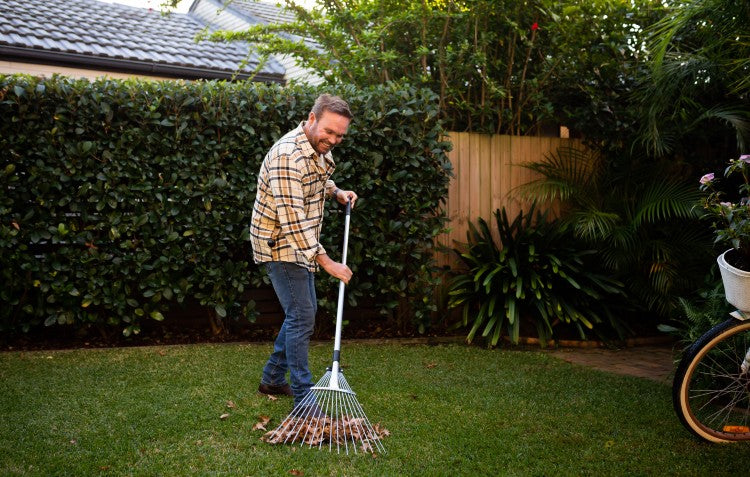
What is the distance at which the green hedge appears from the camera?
5.73 meters

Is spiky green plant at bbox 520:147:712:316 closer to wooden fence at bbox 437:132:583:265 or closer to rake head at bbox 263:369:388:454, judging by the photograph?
wooden fence at bbox 437:132:583:265

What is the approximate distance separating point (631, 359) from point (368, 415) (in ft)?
10.3

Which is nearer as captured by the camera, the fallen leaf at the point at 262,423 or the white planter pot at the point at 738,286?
the white planter pot at the point at 738,286

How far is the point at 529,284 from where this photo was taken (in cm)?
666

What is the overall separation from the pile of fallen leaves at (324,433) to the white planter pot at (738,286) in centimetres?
218

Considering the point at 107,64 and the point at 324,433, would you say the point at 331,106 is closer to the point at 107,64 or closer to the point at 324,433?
the point at 324,433

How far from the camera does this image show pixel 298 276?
168 inches

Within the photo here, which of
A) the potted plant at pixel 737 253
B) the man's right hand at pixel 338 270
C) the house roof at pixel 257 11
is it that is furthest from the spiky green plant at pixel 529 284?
the house roof at pixel 257 11

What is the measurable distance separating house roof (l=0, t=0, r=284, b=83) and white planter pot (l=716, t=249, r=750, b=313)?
6.55 meters

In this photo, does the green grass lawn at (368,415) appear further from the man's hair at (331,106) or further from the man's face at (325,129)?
the man's hair at (331,106)

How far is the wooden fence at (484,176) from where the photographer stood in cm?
736

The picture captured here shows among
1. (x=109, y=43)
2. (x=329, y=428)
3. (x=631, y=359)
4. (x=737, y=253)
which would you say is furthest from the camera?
(x=109, y=43)

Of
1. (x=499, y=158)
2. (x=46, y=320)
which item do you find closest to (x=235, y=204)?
(x=46, y=320)

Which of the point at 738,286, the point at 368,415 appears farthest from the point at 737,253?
the point at 368,415
